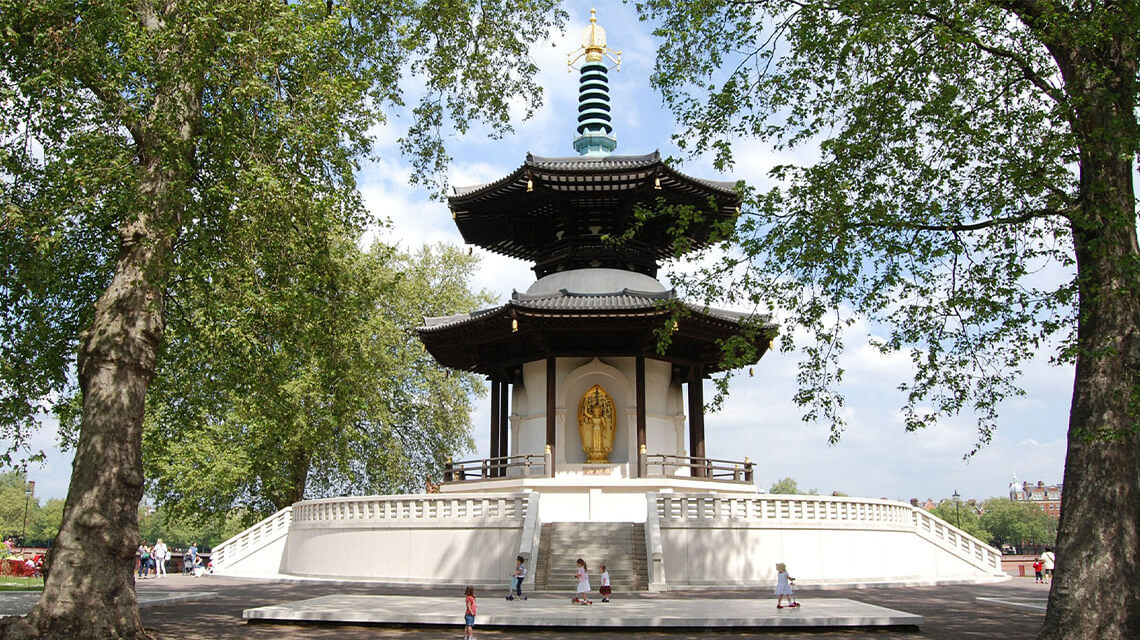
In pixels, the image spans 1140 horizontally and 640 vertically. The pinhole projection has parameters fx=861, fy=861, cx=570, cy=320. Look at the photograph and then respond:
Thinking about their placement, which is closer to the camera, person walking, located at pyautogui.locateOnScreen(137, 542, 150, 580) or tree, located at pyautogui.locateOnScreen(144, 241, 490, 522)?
tree, located at pyautogui.locateOnScreen(144, 241, 490, 522)

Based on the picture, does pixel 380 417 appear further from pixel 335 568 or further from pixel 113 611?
pixel 113 611

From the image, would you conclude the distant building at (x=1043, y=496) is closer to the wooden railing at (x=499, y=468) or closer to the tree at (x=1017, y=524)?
the tree at (x=1017, y=524)

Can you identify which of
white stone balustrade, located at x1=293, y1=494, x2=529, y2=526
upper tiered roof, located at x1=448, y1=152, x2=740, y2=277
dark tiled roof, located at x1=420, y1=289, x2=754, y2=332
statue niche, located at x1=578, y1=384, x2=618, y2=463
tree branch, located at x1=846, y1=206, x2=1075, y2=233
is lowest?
white stone balustrade, located at x1=293, y1=494, x2=529, y2=526

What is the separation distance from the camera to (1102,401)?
33.8ft

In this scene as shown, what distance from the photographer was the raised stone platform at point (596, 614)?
491 inches

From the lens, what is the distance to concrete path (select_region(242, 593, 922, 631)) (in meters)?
12.5

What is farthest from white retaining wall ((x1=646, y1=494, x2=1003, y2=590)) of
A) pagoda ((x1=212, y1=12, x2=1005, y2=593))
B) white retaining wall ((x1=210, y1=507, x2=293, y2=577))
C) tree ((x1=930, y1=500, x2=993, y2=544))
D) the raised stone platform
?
tree ((x1=930, y1=500, x2=993, y2=544))

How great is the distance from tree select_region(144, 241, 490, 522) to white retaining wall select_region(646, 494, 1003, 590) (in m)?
7.77

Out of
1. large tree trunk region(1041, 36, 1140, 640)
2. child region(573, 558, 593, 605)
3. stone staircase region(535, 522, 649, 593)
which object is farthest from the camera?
stone staircase region(535, 522, 649, 593)

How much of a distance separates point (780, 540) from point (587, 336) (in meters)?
7.75

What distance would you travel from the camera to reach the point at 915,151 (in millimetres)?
11445

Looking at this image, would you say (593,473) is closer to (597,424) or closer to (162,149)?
(597,424)

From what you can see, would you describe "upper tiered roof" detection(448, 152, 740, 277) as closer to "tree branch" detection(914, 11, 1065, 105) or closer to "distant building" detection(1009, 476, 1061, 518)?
"tree branch" detection(914, 11, 1065, 105)

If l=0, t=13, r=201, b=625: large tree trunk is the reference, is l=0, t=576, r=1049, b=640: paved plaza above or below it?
below
